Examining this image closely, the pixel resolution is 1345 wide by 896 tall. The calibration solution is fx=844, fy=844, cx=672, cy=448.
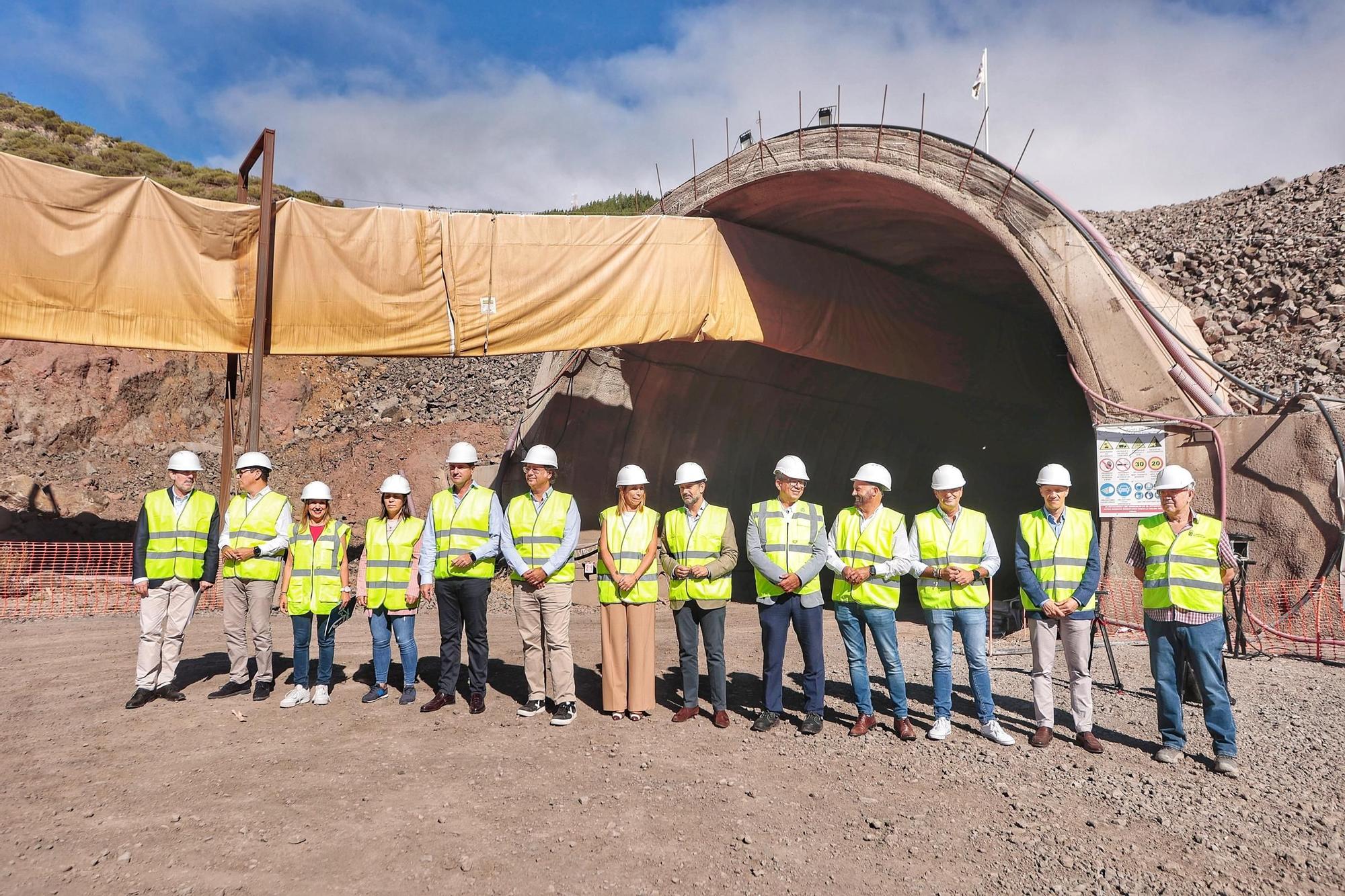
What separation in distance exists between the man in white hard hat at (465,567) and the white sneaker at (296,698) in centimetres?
95

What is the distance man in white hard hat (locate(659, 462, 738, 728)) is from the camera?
568 cm

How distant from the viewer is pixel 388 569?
20.1ft

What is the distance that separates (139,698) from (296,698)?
3.46 ft

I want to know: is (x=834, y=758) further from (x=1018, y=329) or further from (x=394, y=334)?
(x=1018, y=329)

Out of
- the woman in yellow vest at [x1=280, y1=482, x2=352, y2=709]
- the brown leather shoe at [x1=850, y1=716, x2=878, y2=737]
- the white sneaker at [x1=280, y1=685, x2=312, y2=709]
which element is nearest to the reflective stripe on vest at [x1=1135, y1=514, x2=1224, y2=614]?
the brown leather shoe at [x1=850, y1=716, x2=878, y2=737]

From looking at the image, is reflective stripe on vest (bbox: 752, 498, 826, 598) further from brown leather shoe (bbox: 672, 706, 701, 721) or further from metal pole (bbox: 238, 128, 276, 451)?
metal pole (bbox: 238, 128, 276, 451)

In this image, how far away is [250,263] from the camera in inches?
361

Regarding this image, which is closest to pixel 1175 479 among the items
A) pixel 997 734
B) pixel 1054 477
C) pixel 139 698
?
pixel 1054 477

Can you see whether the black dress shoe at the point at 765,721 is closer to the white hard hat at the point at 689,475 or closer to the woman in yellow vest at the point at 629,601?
the woman in yellow vest at the point at 629,601

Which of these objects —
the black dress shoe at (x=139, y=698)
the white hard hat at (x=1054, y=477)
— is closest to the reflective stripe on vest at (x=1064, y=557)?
the white hard hat at (x=1054, y=477)

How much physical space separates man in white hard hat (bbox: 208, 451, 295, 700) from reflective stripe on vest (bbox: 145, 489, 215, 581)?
0.16 m

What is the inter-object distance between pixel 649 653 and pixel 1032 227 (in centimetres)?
616

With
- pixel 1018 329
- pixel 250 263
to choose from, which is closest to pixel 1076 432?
pixel 1018 329

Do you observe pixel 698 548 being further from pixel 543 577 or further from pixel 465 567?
pixel 465 567
